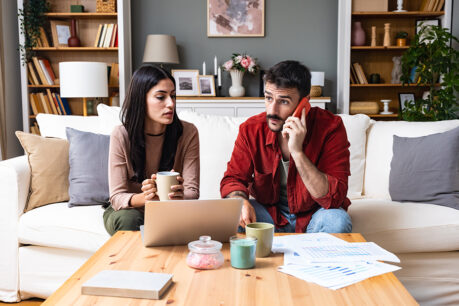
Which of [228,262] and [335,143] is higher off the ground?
[335,143]

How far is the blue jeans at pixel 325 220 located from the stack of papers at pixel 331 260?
0.87ft

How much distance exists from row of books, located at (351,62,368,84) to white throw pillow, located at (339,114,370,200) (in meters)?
2.29

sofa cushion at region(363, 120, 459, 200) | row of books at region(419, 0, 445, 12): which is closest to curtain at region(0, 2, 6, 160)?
sofa cushion at region(363, 120, 459, 200)

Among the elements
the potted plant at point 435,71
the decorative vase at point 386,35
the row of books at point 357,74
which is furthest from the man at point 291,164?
the decorative vase at point 386,35

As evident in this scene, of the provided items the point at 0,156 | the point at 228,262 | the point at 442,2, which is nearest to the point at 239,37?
the point at 442,2

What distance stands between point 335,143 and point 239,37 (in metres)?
Result: 3.28

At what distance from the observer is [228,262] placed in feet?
4.12

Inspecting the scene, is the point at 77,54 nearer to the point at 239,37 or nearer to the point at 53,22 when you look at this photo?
the point at 53,22

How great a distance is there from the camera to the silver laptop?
4.18 feet

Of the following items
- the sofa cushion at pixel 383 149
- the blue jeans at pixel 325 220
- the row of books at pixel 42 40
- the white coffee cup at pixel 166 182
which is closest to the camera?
the white coffee cup at pixel 166 182

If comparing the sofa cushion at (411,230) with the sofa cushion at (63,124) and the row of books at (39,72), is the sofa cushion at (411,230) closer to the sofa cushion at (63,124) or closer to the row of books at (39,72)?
the sofa cushion at (63,124)

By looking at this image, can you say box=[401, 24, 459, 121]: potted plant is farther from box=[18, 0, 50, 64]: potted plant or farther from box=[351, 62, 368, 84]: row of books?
box=[18, 0, 50, 64]: potted plant

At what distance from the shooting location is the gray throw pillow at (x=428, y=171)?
221 centimetres

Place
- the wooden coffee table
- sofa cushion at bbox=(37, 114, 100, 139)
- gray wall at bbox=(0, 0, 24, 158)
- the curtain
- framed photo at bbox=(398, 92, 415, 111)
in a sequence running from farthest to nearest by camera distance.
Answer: framed photo at bbox=(398, 92, 415, 111)
gray wall at bbox=(0, 0, 24, 158)
the curtain
sofa cushion at bbox=(37, 114, 100, 139)
the wooden coffee table
